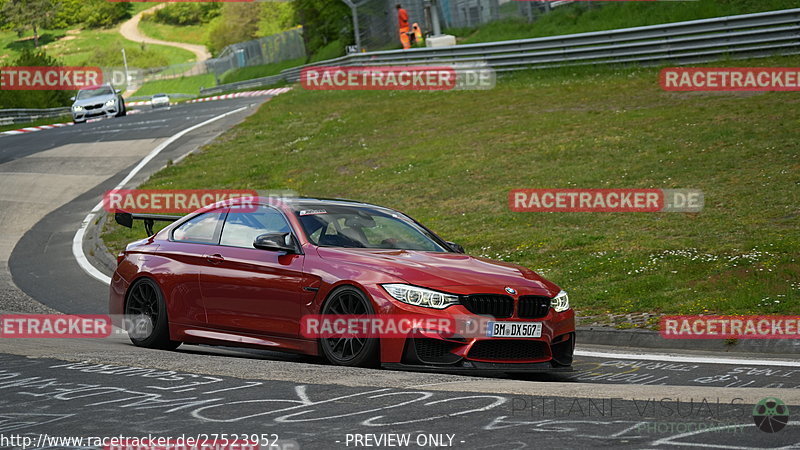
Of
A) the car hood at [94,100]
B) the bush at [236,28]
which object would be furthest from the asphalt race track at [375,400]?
the bush at [236,28]

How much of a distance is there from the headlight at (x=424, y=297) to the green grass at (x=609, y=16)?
79.4 ft

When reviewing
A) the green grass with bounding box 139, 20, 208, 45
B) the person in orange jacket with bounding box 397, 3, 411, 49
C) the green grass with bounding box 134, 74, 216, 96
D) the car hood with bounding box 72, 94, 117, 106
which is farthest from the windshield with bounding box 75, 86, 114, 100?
the green grass with bounding box 139, 20, 208, 45

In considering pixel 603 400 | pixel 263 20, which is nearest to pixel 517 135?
pixel 603 400

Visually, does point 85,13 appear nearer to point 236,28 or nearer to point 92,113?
point 236,28

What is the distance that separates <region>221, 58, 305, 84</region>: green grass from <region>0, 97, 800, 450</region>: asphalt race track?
204 ft

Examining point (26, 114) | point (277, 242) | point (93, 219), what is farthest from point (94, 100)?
point (277, 242)

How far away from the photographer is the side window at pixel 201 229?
9852mm

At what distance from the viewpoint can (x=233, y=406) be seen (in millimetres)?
6508

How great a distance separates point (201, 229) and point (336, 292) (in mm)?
2083

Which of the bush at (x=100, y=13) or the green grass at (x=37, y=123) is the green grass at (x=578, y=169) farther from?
the bush at (x=100, y=13)

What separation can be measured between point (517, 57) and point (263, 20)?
333 ft

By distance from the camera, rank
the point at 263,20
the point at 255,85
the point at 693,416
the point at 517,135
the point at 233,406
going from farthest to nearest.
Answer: the point at 263,20 → the point at 255,85 → the point at 517,135 → the point at 233,406 → the point at 693,416

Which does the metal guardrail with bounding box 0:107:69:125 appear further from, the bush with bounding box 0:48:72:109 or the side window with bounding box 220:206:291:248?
the side window with bounding box 220:206:291:248

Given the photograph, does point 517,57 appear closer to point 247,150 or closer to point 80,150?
point 247,150
